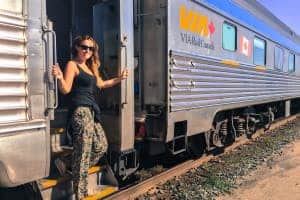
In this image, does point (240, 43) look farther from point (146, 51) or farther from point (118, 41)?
point (118, 41)

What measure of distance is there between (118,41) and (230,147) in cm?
505

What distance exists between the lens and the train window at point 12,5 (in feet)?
10.7

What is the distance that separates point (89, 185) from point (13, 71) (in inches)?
73.7

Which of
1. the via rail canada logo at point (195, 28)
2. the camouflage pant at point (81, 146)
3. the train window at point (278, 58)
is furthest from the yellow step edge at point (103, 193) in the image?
the train window at point (278, 58)

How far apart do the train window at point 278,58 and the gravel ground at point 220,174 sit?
98.3 inches

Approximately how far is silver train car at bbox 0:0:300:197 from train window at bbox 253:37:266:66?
0.15ft

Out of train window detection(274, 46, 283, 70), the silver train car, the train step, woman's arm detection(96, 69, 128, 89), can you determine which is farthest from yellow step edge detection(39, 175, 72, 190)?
train window detection(274, 46, 283, 70)

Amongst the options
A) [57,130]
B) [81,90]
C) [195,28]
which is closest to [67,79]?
[81,90]

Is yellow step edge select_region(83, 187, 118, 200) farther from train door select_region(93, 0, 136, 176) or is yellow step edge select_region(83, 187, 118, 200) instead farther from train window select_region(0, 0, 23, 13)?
train window select_region(0, 0, 23, 13)

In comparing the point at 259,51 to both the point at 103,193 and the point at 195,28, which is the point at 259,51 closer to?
the point at 195,28

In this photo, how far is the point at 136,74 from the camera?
5.77 m

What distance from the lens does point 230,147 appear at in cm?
920

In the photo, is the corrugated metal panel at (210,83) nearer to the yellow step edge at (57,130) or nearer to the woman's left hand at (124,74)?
the woman's left hand at (124,74)

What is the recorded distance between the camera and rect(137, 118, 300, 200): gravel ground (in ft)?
18.9
